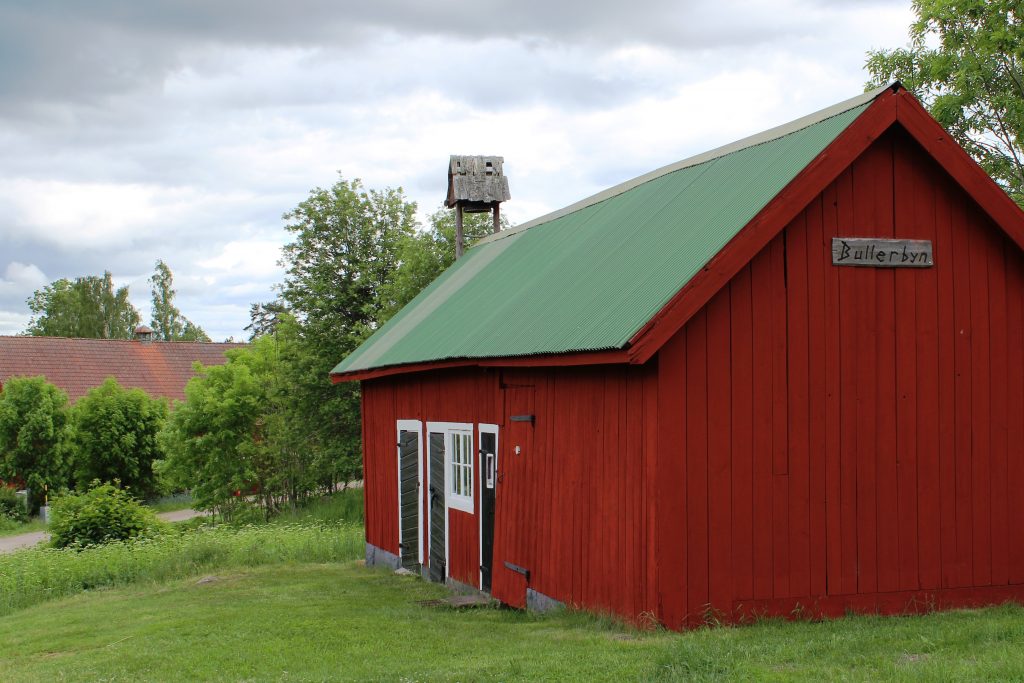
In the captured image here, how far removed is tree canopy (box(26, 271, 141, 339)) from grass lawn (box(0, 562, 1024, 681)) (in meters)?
56.4

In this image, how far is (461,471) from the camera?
13477 mm

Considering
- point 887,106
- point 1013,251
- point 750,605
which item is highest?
point 887,106

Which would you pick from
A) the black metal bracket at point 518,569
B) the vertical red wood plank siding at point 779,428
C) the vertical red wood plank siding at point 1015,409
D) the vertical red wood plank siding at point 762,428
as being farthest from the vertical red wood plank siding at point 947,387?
the black metal bracket at point 518,569

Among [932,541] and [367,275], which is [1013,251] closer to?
[932,541]

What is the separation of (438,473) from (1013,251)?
7.53 m

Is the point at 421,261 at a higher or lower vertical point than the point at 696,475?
higher

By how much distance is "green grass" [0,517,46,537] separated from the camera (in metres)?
32.1

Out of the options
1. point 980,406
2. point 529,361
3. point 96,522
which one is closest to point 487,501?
point 529,361

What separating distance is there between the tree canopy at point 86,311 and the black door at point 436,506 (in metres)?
57.6

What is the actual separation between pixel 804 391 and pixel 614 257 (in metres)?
2.72

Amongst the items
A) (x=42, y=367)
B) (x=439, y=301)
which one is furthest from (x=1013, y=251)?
(x=42, y=367)

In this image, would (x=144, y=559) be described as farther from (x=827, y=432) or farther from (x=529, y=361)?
(x=827, y=432)

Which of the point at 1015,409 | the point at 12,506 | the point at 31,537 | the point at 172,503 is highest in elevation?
the point at 1015,409

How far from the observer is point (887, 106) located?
9.05 m
